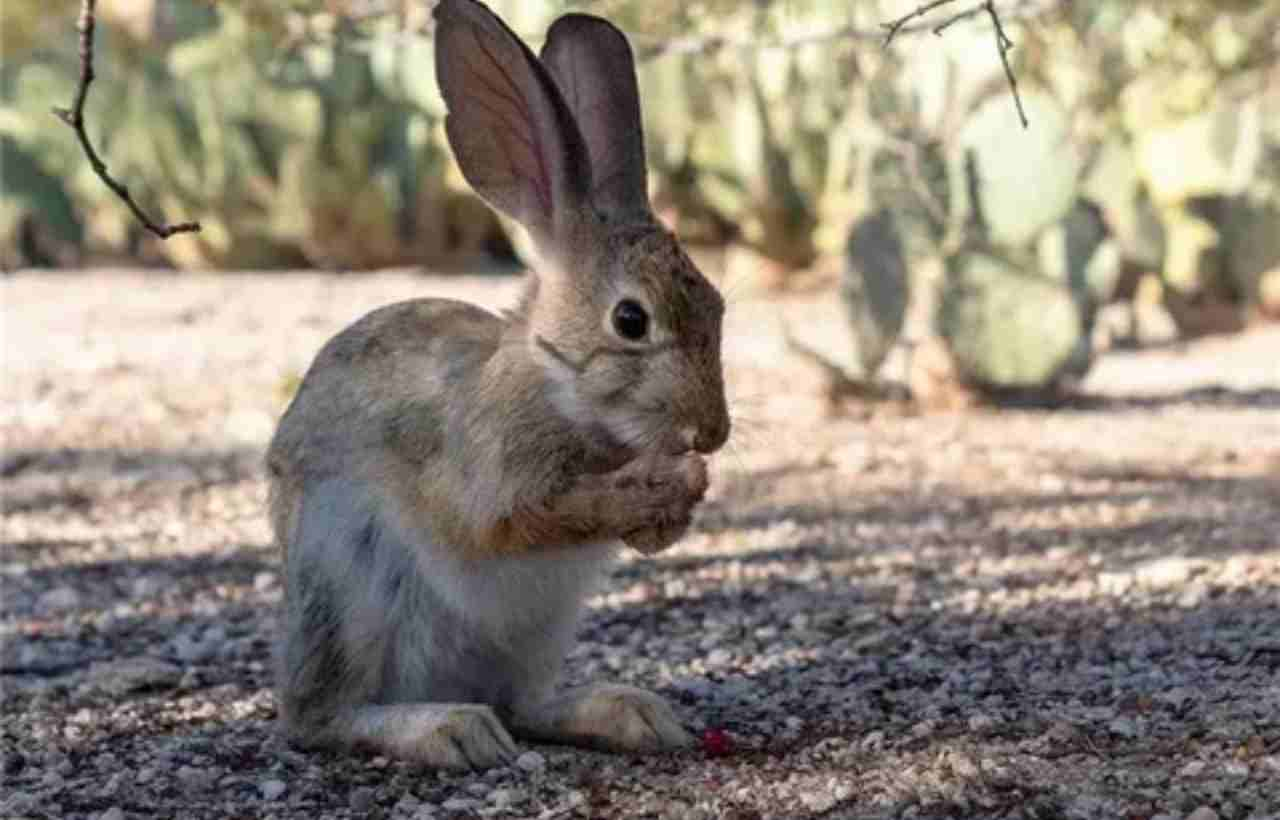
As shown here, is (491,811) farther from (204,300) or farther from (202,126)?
(202,126)

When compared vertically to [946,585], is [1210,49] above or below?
above

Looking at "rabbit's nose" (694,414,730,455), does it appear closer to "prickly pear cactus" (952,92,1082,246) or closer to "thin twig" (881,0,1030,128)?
"thin twig" (881,0,1030,128)

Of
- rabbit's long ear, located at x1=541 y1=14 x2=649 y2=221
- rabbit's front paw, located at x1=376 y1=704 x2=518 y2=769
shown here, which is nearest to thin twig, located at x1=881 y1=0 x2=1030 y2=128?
rabbit's long ear, located at x1=541 y1=14 x2=649 y2=221

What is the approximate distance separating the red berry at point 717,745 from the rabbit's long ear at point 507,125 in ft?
3.13

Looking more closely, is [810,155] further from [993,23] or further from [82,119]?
[82,119]

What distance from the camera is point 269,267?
15.0 metres

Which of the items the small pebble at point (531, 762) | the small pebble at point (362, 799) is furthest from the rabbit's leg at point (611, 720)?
the small pebble at point (362, 799)

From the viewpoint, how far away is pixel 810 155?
41.2ft

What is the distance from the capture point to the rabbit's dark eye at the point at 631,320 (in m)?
3.83

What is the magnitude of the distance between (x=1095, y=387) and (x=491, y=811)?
6.37 meters

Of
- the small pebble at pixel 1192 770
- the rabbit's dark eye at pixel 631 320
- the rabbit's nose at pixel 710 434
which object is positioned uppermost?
the rabbit's dark eye at pixel 631 320

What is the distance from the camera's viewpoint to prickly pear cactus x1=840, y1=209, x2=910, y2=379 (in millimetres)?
8898

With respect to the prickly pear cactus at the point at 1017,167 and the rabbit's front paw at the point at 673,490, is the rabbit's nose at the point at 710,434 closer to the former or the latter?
the rabbit's front paw at the point at 673,490

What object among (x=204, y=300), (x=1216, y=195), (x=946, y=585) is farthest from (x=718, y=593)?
(x=204, y=300)
